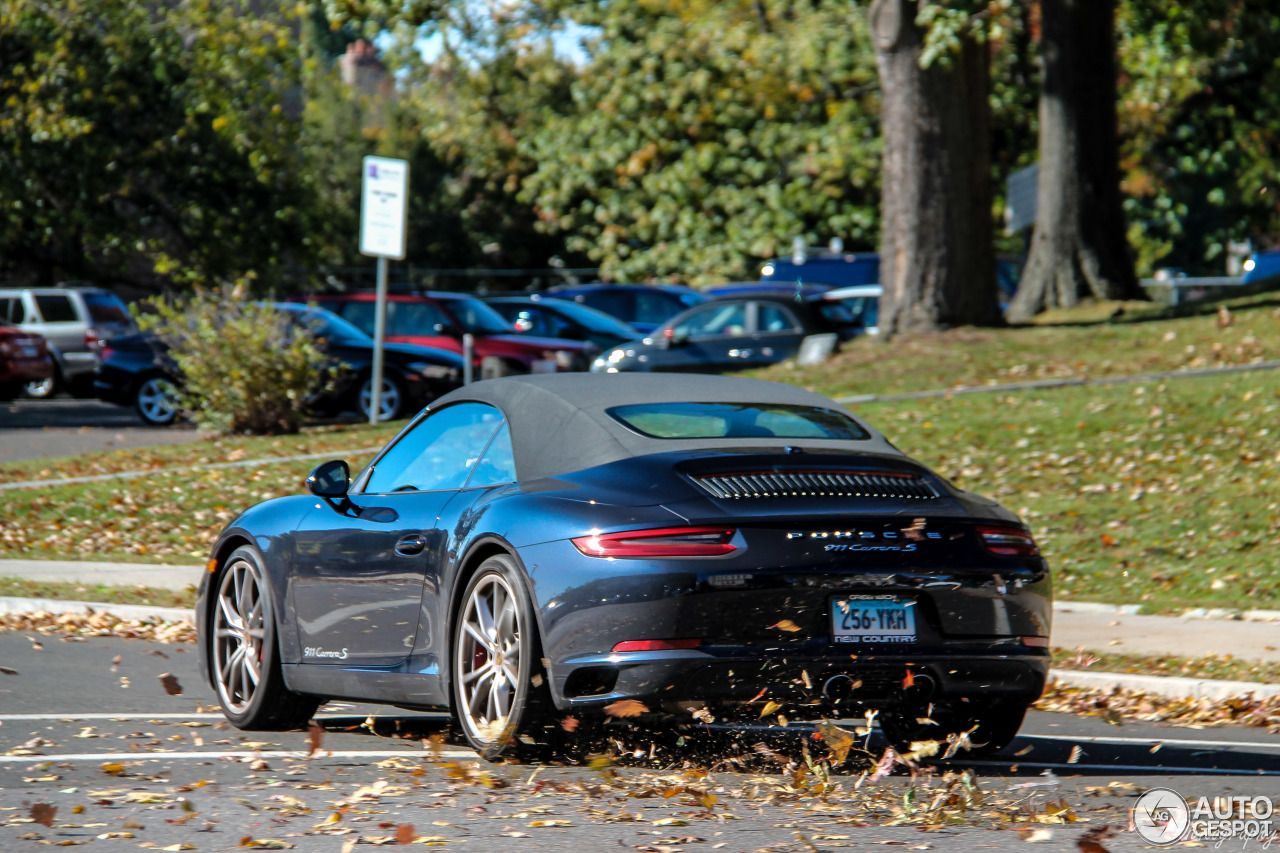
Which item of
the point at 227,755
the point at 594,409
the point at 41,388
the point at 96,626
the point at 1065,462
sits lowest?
the point at 41,388

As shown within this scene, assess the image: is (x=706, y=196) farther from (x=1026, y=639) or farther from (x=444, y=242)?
(x=1026, y=639)

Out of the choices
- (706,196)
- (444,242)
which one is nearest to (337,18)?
(706,196)

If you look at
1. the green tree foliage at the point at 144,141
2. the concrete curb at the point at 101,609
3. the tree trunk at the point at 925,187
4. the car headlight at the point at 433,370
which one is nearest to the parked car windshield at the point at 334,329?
the car headlight at the point at 433,370

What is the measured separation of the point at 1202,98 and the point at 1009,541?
27606 millimetres

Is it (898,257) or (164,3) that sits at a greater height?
(164,3)

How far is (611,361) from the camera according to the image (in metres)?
21.0

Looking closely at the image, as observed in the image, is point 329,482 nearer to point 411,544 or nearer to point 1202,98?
point 411,544

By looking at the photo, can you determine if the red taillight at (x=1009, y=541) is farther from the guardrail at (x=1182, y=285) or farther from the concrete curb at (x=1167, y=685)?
the guardrail at (x=1182, y=285)

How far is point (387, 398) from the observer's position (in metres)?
21.9

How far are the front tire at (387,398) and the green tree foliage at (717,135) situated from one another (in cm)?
1235

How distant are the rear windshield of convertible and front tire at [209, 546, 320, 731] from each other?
1772 mm

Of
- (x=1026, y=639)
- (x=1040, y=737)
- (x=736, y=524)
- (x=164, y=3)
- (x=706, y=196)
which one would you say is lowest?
(x=1040, y=737)

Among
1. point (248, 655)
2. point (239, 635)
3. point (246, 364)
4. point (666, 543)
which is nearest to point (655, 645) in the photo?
point (666, 543)

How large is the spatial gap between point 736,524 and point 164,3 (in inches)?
1311
